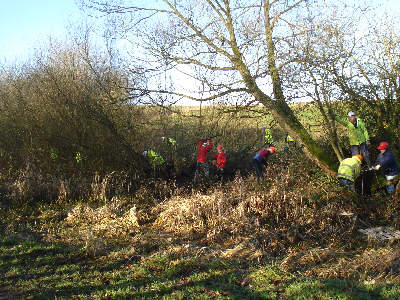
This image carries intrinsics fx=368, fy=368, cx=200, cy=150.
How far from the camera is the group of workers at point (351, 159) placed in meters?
8.49

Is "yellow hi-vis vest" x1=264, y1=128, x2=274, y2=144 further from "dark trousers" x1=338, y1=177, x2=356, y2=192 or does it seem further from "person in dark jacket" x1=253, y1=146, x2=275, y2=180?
"dark trousers" x1=338, y1=177, x2=356, y2=192

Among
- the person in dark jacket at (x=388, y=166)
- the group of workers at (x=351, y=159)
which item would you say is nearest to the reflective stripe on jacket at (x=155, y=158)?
the group of workers at (x=351, y=159)

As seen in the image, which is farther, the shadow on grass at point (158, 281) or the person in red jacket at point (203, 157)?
the person in red jacket at point (203, 157)

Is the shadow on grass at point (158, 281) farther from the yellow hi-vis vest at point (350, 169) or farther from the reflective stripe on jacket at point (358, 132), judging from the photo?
the reflective stripe on jacket at point (358, 132)

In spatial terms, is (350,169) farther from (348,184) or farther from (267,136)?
(267,136)

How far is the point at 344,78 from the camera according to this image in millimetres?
8461

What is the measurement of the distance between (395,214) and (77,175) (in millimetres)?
8618

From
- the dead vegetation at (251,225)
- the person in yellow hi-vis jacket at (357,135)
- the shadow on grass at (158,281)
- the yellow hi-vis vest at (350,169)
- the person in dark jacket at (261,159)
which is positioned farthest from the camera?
the person in dark jacket at (261,159)

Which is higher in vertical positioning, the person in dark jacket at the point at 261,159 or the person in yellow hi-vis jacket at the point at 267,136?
the person in yellow hi-vis jacket at the point at 267,136

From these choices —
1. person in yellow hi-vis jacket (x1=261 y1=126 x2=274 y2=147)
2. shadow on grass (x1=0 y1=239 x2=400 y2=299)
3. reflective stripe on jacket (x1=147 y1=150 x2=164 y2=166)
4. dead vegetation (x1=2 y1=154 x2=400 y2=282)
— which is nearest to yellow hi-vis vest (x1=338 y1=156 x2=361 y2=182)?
dead vegetation (x1=2 y1=154 x2=400 y2=282)

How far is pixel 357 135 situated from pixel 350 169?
1.34 m

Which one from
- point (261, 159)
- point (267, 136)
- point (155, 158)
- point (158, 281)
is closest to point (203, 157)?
point (155, 158)

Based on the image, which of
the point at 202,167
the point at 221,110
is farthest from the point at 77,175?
the point at 221,110

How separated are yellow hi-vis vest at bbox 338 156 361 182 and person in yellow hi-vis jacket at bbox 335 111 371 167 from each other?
99 cm
